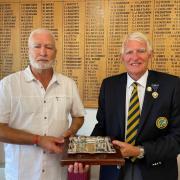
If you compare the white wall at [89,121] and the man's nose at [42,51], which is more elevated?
the man's nose at [42,51]

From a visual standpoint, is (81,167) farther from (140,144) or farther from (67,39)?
(67,39)

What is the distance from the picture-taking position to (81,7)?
7.07 feet

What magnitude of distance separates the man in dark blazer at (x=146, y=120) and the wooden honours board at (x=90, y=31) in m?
0.61

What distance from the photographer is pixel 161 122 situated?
1410mm

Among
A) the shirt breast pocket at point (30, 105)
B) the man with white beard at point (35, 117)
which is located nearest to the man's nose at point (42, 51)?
the man with white beard at point (35, 117)

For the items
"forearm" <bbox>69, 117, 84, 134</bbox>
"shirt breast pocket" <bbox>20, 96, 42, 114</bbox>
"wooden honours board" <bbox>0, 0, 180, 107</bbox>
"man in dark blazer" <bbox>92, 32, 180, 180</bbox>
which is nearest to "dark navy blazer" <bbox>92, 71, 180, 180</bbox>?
"man in dark blazer" <bbox>92, 32, 180, 180</bbox>

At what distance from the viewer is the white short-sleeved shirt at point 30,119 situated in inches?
57.3

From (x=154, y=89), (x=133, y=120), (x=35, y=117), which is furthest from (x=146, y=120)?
→ (x=35, y=117)

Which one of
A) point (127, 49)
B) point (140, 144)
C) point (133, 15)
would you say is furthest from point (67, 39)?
point (140, 144)

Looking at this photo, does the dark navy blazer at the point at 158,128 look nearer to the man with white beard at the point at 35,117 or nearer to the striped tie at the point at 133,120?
the striped tie at the point at 133,120

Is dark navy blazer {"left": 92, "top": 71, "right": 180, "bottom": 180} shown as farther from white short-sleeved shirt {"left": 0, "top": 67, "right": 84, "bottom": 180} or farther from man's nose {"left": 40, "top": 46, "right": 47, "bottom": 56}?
man's nose {"left": 40, "top": 46, "right": 47, "bottom": 56}

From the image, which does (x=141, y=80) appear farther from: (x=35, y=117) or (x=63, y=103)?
(x=35, y=117)

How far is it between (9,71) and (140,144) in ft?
4.35

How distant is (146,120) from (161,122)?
8 centimetres
